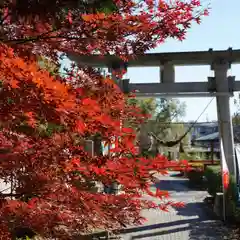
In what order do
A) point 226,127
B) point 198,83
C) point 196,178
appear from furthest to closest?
point 196,178 → point 226,127 → point 198,83

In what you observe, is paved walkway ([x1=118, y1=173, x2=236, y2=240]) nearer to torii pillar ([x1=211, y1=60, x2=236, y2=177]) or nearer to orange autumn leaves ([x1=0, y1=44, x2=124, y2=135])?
torii pillar ([x1=211, y1=60, x2=236, y2=177])

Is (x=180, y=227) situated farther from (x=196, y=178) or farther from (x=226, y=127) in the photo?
(x=196, y=178)

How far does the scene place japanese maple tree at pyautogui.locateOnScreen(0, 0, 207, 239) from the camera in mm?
2135

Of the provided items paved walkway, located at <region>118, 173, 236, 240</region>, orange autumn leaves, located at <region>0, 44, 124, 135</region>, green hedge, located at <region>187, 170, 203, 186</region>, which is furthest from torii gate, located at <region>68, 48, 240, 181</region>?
green hedge, located at <region>187, 170, 203, 186</region>

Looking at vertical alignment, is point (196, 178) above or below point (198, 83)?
below

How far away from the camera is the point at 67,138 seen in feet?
8.26

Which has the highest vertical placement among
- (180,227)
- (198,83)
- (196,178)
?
(198,83)

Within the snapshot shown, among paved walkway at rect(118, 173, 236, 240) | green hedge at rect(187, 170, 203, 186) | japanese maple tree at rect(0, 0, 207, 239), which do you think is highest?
japanese maple tree at rect(0, 0, 207, 239)

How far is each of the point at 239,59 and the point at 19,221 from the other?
9321 millimetres

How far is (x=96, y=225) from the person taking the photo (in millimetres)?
2561

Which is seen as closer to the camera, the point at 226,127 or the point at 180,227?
the point at 180,227

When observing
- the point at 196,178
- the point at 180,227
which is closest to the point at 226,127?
the point at 180,227

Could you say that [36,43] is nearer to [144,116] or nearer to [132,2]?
[132,2]

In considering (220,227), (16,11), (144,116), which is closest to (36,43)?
(16,11)
